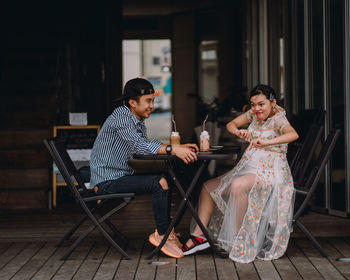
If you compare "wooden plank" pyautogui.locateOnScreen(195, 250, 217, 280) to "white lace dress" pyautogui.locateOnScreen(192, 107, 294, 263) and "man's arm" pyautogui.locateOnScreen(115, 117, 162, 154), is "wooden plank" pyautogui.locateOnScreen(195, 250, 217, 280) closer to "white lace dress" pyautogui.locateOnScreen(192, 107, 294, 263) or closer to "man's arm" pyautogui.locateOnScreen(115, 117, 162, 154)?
"white lace dress" pyautogui.locateOnScreen(192, 107, 294, 263)

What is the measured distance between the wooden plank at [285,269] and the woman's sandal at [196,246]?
47 centimetres

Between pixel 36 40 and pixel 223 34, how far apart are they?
14.9ft

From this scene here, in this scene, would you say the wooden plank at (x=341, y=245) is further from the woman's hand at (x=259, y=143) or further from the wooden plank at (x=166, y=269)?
the wooden plank at (x=166, y=269)

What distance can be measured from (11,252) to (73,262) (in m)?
0.55

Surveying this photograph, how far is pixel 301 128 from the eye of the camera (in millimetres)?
4422

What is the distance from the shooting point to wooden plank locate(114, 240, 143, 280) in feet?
9.91

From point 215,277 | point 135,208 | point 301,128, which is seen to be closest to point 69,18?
point 135,208

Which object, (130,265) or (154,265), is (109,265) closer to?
(130,265)

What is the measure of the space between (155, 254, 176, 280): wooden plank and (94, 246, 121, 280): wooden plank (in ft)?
0.92

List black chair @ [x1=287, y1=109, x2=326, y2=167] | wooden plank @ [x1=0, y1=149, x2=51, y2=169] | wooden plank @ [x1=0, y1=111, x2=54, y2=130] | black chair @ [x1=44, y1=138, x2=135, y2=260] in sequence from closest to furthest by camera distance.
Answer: black chair @ [x1=44, y1=138, x2=135, y2=260] → black chair @ [x1=287, y1=109, x2=326, y2=167] → wooden plank @ [x1=0, y1=149, x2=51, y2=169] → wooden plank @ [x1=0, y1=111, x2=54, y2=130]

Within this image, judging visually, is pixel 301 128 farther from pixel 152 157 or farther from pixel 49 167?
pixel 49 167

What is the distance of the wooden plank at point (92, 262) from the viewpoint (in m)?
3.03

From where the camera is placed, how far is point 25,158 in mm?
5570

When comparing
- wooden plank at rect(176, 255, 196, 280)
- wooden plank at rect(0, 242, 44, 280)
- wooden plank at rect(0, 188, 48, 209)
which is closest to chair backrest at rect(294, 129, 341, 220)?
wooden plank at rect(176, 255, 196, 280)
